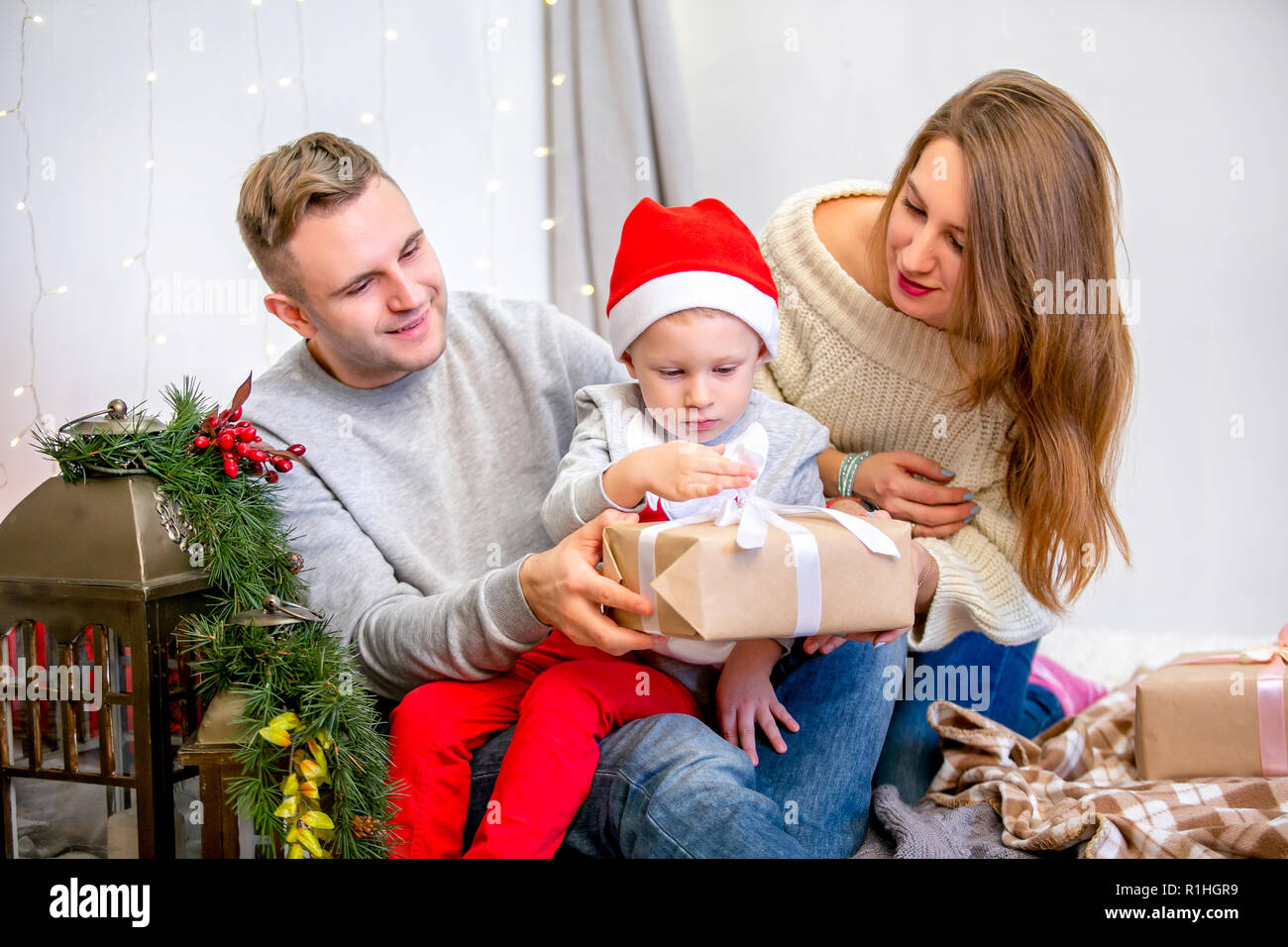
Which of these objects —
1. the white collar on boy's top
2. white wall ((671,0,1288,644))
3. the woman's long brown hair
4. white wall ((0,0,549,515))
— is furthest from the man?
white wall ((671,0,1288,644))

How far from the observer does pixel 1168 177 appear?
8.35ft

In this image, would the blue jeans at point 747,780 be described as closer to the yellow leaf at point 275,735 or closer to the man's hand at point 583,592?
the man's hand at point 583,592

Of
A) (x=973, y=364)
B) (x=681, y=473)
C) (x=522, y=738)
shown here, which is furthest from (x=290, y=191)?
(x=973, y=364)

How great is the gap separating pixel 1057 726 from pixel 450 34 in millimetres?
1971

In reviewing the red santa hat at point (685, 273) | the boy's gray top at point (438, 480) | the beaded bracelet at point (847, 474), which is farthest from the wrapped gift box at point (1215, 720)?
the boy's gray top at point (438, 480)

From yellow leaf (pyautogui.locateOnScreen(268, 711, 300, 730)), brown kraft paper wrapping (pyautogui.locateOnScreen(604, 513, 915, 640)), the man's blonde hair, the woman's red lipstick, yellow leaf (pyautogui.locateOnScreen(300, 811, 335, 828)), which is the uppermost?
the man's blonde hair

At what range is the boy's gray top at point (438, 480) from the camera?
1.37 meters

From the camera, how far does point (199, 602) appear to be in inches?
50.5

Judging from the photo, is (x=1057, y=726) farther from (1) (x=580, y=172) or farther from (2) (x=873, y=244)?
(1) (x=580, y=172)

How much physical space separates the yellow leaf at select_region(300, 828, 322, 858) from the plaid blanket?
2.99ft

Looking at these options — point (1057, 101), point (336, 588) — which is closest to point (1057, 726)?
point (1057, 101)

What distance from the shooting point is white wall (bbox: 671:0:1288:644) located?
248 cm

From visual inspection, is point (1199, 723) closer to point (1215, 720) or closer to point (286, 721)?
point (1215, 720)

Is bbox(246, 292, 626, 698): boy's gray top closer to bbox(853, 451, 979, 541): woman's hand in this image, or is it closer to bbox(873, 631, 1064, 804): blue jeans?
bbox(853, 451, 979, 541): woman's hand
